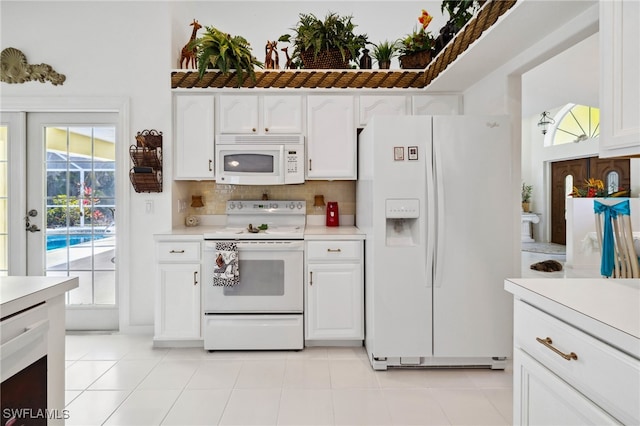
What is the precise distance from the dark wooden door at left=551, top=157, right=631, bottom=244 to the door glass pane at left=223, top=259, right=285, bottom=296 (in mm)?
7201

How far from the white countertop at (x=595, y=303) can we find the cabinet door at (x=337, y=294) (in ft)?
4.99

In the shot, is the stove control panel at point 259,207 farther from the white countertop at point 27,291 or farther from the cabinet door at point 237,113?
the white countertop at point 27,291

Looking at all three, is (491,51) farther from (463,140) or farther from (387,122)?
(387,122)

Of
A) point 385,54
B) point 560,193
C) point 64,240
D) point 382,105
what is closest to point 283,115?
point 382,105

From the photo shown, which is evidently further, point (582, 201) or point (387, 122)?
point (582, 201)

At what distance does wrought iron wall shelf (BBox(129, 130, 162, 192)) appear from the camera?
9.62 feet

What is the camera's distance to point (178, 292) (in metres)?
2.77

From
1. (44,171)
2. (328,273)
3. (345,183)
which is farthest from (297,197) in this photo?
(44,171)

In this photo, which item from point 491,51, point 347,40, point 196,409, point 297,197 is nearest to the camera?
point 196,409

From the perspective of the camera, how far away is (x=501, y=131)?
2398 millimetres

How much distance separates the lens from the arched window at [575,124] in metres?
7.50

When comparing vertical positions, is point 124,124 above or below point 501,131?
above

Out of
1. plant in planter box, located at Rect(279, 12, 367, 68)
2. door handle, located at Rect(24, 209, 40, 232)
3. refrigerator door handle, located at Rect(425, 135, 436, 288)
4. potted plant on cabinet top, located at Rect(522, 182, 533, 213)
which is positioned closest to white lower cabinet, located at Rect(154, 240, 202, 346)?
door handle, located at Rect(24, 209, 40, 232)

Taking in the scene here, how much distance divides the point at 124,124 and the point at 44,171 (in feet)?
2.87
